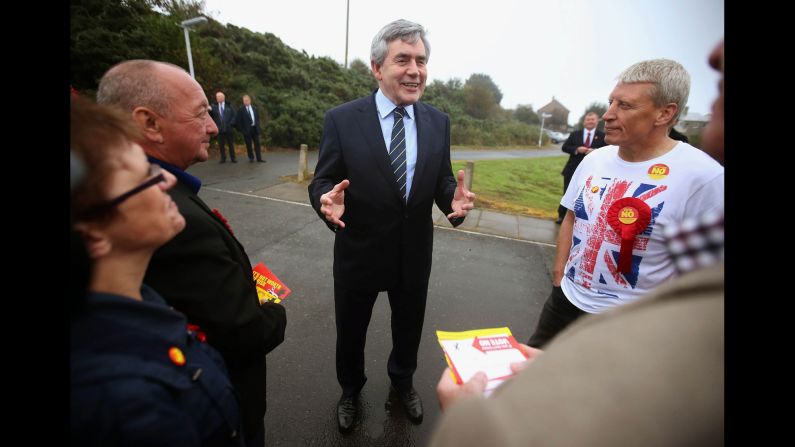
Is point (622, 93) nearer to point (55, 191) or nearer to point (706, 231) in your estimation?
point (706, 231)

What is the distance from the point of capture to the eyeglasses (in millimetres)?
850

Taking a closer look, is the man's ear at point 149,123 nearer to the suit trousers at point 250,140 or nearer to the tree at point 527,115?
the suit trousers at point 250,140

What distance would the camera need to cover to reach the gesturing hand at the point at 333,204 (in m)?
2.02

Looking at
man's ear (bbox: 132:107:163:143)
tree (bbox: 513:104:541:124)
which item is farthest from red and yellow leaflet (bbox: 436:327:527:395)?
tree (bbox: 513:104:541:124)

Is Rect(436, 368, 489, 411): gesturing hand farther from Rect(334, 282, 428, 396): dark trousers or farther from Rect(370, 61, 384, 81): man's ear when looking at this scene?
Rect(370, 61, 384, 81): man's ear

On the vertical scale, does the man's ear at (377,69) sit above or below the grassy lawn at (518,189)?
above

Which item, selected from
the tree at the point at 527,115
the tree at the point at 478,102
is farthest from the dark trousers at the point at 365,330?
the tree at the point at 527,115

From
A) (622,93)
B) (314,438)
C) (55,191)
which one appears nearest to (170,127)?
(55,191)

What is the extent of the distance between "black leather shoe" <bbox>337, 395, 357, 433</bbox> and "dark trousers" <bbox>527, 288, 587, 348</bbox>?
52.4 inches

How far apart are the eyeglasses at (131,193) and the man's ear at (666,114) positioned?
7.21ft

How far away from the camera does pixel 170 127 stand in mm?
1418

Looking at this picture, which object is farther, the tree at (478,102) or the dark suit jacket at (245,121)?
the tree at (478,102)

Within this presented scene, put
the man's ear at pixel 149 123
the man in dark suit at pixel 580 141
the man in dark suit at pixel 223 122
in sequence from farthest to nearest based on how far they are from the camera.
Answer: the man in dark suit at pixel 223 122 < the man in dark suit at pixel 580 141 < the man's ear at pixel 149 123
